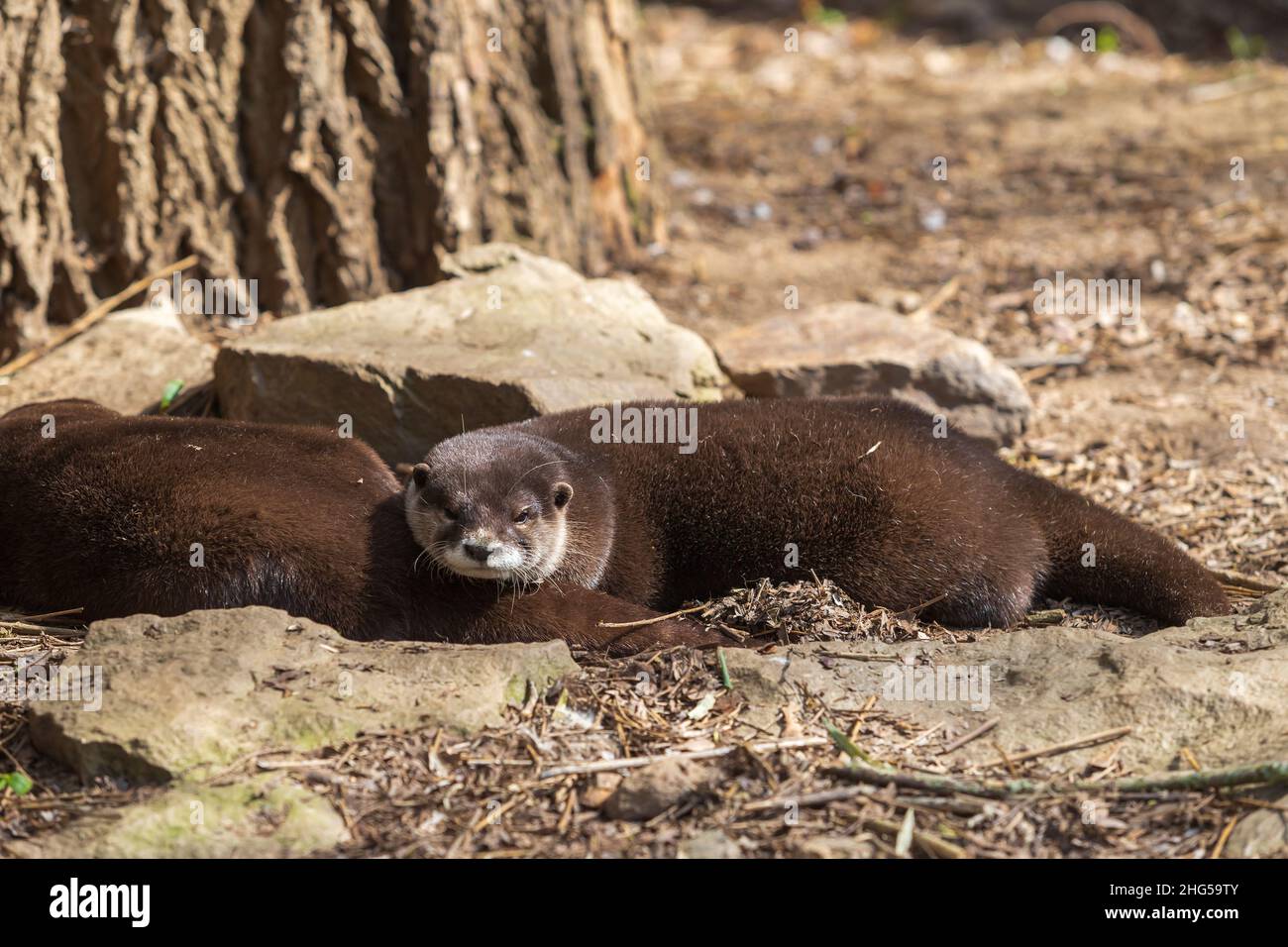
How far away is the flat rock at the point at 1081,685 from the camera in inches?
136

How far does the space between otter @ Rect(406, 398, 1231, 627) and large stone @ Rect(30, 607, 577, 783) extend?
55cm

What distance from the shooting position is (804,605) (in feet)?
14.4

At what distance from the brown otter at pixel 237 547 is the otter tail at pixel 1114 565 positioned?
4.60ft

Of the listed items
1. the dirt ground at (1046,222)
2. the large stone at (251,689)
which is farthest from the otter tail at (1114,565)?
the large stone at (251,689)

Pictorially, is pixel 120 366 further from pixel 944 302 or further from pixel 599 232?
pixel 944 302

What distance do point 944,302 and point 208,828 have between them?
528cm

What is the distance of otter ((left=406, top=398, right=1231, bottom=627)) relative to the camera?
4.43 meters

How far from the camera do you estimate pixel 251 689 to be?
3.57 metres

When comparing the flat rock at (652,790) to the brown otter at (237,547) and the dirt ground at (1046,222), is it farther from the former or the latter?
the dirt ground at (1046,222)

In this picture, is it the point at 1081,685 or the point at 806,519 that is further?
the point at 806,519

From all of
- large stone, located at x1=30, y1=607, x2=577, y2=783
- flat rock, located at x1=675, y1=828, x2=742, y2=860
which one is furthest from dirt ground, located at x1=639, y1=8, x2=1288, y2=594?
large stone, located at x1=30, y1=607, x2=577, y2=783

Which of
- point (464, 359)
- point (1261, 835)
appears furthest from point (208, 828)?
point (464, 359)
